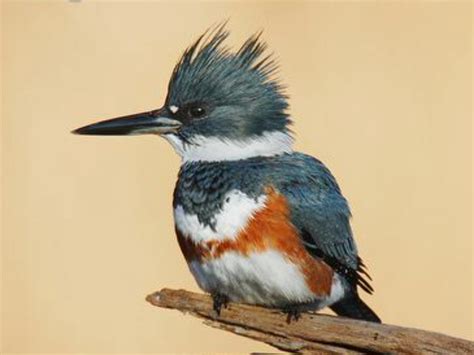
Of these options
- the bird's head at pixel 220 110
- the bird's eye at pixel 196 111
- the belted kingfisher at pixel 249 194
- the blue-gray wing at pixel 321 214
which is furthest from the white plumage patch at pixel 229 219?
the bird's eye at pixel 196 111

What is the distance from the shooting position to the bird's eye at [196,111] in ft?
12.8

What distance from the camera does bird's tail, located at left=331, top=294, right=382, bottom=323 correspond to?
389 centimetres

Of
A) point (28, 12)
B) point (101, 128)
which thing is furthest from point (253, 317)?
point (28, 12)

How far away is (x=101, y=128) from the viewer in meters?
4.02

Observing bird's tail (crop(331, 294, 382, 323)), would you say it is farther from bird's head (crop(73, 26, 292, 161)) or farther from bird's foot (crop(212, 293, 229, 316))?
bird's head (crop(73, 26, 292, 161))

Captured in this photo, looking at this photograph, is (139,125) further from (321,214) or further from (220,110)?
(321,214)

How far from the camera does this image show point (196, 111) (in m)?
3.92

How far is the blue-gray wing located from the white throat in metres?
0.07

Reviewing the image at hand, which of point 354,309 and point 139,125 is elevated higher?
point 139,125

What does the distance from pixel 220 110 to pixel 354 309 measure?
824 millimetres

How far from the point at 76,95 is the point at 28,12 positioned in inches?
20.8

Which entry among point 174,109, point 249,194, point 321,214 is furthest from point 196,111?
point 321,214

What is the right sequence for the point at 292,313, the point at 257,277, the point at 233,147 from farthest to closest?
the point at 233,147 → the point at 292,313 → the point at 257,277

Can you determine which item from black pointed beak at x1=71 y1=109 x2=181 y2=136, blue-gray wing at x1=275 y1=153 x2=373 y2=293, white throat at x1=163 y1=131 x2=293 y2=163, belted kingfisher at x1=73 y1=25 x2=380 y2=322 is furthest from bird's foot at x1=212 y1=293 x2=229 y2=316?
black pointed beak at x1=71 y1=109 x2=181 y2=136
